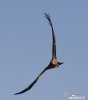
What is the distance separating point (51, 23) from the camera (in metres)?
22.1

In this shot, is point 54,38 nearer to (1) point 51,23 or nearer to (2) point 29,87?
(1) point 51,23

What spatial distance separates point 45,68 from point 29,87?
110 centimetres

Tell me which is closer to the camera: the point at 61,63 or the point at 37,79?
the point at 37,79

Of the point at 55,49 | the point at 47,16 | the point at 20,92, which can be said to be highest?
the point at 47,16

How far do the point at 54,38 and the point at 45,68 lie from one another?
1.25 m

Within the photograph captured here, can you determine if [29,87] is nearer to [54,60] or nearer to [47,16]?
[54,60]

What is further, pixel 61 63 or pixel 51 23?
pixel 61 63

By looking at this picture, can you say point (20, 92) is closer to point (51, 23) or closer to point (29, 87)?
point (29, 87)

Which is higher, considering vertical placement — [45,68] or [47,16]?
[47,16]

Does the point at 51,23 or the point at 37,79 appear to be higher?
the point at 51,23

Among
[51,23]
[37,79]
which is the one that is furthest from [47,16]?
[37,79]

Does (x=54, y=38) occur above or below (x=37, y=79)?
above

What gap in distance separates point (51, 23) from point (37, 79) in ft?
7.33

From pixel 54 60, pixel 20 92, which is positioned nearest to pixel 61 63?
pixel 54 60
